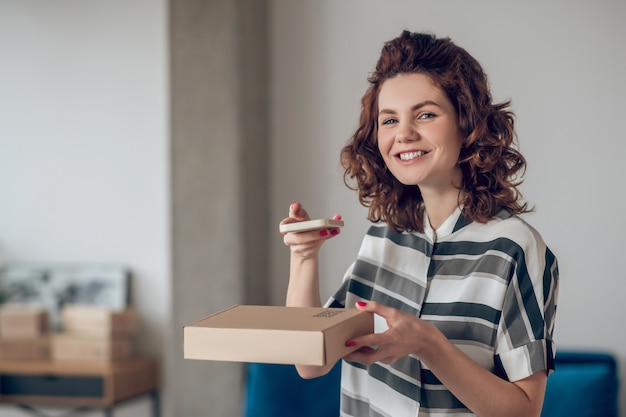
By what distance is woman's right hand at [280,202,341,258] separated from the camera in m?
1.39

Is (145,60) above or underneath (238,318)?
above

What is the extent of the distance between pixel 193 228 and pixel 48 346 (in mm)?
989

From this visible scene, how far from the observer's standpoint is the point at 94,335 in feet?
11.8

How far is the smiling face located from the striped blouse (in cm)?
11

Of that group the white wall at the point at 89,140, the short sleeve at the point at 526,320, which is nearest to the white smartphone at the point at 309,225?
the short sleeve at the point at 526,320

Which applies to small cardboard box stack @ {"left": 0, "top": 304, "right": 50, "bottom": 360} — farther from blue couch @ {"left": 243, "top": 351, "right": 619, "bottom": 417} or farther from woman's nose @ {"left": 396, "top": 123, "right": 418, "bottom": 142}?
woman's nose @ {"left": 396, "top": 123, "right": 418, "bottom": 142}

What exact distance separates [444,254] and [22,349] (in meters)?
2.80

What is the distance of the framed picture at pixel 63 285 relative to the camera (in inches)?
150

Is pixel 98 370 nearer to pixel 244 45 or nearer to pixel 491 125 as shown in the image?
pixel 244 45

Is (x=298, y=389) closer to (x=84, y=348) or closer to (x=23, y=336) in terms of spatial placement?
(x=84, y=348)

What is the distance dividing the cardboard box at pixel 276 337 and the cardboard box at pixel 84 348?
8.22 feet

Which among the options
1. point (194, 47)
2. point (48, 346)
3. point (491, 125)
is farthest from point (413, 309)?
point (48, 346)

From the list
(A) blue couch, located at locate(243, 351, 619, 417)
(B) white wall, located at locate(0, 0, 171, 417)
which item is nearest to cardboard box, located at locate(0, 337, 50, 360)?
(B) white wall, located at locate(0, 0, 171, 417)

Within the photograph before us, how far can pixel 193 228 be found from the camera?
327cm
